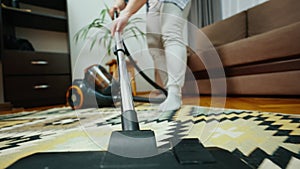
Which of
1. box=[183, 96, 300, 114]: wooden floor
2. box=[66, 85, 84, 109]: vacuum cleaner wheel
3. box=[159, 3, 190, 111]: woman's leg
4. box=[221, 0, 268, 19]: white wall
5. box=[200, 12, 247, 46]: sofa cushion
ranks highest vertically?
→ box=[221, 0, 268, 19]: white wall

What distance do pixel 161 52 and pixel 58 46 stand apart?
5.78 ft

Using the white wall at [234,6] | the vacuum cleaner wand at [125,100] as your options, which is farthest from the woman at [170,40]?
the white wall at [234,6]

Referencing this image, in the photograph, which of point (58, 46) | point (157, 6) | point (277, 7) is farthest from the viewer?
point (58, 46)

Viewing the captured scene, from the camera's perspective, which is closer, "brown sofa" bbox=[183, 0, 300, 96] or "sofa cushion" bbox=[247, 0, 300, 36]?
"brown sofa" bbox=[183, 0, 300, 96]

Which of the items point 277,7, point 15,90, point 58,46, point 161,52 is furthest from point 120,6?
point 58,46

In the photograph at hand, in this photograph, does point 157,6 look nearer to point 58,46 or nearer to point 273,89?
point 273,89

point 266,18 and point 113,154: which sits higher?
point 266,18

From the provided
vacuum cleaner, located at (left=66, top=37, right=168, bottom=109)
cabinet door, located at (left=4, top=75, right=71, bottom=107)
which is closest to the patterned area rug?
vacuum cleaner, located at (left=66, top=37, right=168, bottom=109)

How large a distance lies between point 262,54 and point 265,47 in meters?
0.05

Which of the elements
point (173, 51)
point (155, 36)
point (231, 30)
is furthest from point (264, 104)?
point (231, 30)

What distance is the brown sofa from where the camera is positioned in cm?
135

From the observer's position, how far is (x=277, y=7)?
1.96 m

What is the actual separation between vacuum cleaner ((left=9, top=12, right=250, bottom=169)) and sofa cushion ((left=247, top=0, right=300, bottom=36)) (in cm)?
183

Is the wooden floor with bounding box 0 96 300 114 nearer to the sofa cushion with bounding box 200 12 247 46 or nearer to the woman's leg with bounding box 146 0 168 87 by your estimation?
the woman's leg with bounding box 146 0 168 87
